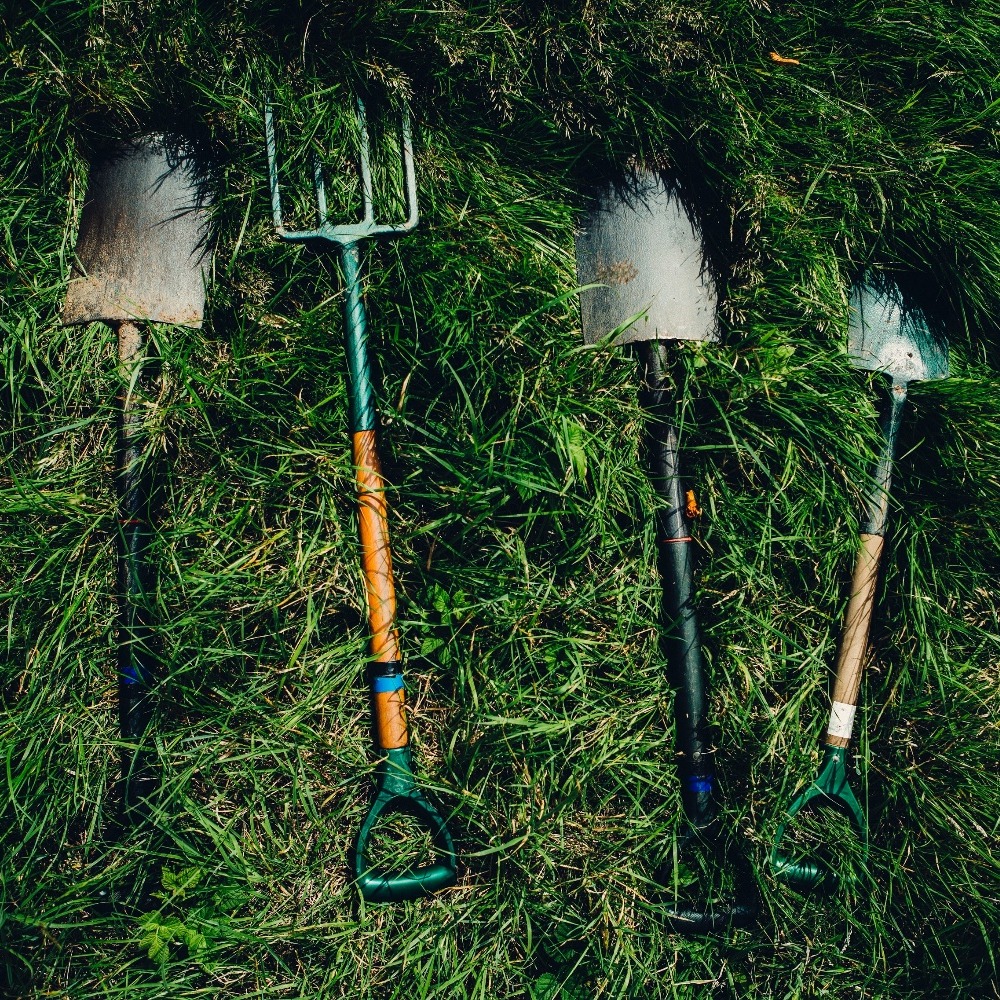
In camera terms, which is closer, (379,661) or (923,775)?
(379,661)

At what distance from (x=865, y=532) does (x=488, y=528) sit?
1064mm

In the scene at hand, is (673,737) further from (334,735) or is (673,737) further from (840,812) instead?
(334,735)

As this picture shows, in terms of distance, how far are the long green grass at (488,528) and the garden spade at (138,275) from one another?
66 millimetres

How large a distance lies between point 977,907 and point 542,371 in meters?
1.88

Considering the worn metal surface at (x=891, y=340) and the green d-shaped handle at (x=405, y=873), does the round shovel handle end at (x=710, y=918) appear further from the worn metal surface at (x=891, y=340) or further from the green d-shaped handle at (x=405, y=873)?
the worn metal surface at (x=891, y=340)

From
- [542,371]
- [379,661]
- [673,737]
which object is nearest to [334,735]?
[379,661]

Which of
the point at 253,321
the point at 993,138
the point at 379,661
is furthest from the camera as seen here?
the point at 993,138

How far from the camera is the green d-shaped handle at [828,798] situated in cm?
176

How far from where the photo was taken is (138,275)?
1.78 metres

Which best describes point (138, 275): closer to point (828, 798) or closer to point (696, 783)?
point (696, 783)

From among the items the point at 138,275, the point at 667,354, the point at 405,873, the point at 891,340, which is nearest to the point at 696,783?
the point at 405,873

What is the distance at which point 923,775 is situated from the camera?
1.86m

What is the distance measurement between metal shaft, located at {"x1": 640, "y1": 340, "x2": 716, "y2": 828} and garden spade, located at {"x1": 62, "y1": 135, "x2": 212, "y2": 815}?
129 cm

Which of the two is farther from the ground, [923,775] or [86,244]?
[86,244]
